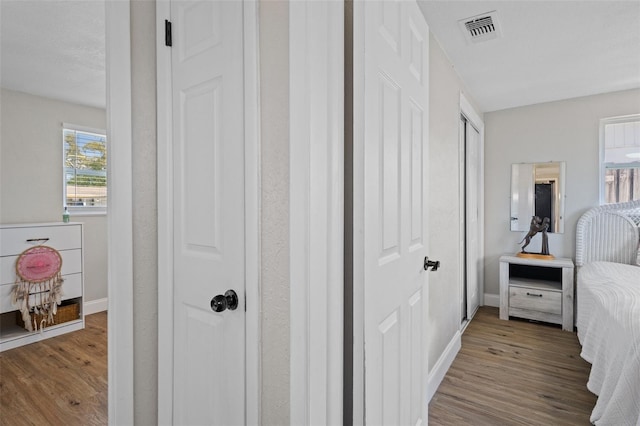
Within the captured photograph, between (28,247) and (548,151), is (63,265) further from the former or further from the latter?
(548,151)

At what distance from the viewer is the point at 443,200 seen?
7.92 ft

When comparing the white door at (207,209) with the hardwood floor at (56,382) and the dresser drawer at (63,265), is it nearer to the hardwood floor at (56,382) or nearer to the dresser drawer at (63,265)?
the hardwood floor at (56,382)

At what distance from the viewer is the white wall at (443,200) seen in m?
2.21

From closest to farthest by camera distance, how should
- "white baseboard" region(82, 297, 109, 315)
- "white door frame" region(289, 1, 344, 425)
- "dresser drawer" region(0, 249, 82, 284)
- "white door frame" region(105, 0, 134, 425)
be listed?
1. "white door frame" region(289, 1, 344, 425)
2. "white door frame" region(105, 0, 134, 425)
3. "dresser drawer" region(0, 249, 82, 284)
4. "white baseboard" region(82, 297, 109, 315)

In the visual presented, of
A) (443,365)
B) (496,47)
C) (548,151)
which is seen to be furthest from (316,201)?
(548,151)

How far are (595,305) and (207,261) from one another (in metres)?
2.52

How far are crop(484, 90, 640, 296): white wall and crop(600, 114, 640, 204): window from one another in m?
0.06

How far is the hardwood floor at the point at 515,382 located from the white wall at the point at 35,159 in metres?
3.96

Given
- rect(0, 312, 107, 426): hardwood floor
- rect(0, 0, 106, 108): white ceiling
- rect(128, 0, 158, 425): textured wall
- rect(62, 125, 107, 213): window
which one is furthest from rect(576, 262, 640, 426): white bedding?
rect(62, 125, 107, 213): window

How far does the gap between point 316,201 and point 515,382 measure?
2331 mm

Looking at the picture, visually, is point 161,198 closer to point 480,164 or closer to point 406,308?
point 406,308

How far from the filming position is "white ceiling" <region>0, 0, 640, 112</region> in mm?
1976

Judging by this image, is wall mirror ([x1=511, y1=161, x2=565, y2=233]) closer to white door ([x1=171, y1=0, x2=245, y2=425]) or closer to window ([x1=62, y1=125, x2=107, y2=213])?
white door ([x1=171, y1=0, x2=245, y2=425])

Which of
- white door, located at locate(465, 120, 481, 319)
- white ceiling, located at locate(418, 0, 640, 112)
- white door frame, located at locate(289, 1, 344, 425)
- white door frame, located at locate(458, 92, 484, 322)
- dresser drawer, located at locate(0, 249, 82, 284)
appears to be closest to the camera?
white door frame, located at locate(289, 1, 344, 425)
